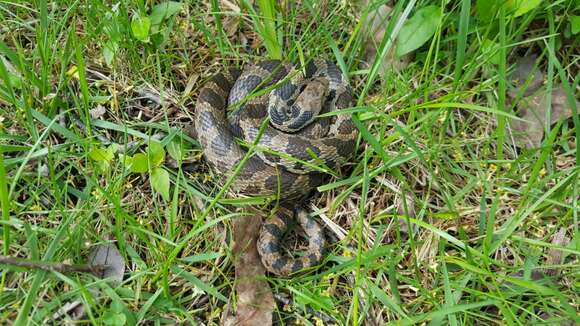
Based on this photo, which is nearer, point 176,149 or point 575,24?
point 176,149

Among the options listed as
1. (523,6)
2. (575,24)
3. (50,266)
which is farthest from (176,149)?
(575,24)

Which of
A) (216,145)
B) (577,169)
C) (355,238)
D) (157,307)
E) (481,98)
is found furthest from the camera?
(481,98)

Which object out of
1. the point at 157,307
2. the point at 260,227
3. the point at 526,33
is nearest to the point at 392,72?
the point at 526,33

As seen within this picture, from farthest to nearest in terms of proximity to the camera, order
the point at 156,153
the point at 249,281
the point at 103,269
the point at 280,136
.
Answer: the point at 280,136 → the point at 156,153 → the point at 249,281 → the point at 103,269

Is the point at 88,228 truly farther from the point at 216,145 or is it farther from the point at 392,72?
the point at 392,72

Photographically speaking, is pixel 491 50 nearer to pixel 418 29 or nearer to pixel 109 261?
pixel 418 29

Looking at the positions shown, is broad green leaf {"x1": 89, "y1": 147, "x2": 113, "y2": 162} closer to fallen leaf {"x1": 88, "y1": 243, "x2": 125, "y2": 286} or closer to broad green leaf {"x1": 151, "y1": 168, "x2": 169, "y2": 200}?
broad green leaf {"x1": 151, "y1": 168, "x2": 169, "y2": 200}

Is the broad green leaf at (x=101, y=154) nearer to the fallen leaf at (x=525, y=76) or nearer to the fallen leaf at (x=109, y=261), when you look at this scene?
the fallen leaf at (x=109, y=261)
